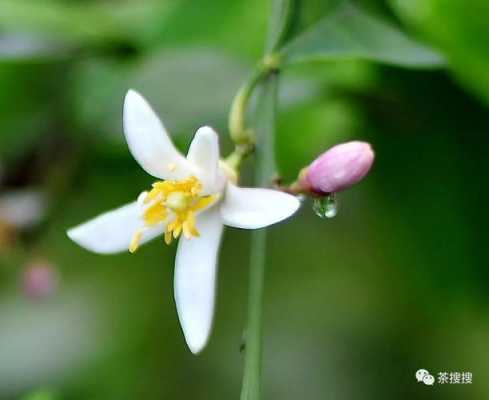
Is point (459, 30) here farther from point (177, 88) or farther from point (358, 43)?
point (177, 88)

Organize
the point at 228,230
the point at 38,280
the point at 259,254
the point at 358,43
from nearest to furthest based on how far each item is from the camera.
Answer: the point at 259,254 < the point at 358,43 < the point at 38,280 < the point at 228,230

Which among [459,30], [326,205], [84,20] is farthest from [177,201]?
[84,20]

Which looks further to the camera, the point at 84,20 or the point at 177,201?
the point at 84,20

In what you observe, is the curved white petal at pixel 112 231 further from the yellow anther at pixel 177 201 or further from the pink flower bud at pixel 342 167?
the pink flower bud at pixel 342 167

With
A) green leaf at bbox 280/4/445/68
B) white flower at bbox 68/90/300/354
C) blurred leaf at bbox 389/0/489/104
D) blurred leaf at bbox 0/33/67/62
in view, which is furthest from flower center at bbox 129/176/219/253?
blurred leaf at bbox 0/33/67/62

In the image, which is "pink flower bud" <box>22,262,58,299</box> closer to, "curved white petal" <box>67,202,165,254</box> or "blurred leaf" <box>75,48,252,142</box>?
"blurred leaf" <box>75,48,252,142</box>

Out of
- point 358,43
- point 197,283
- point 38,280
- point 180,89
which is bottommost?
point 197,283

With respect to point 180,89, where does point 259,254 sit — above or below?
below
